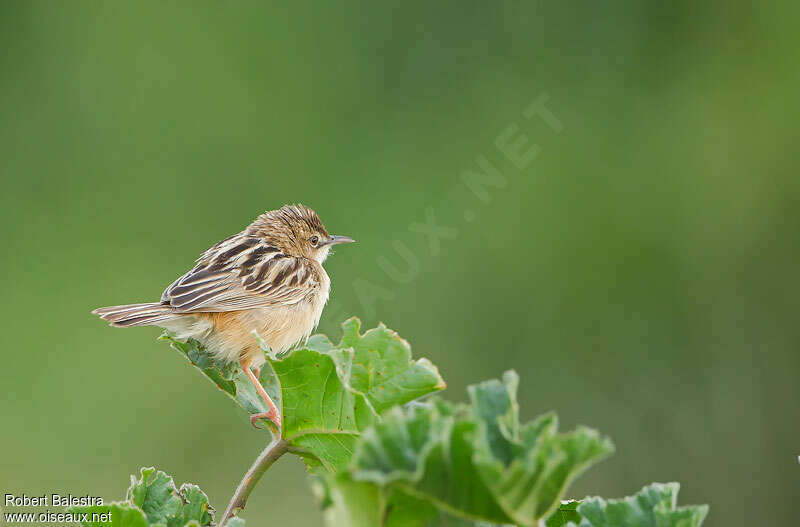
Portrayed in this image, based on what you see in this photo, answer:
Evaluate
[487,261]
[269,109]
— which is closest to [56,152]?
[269,109]

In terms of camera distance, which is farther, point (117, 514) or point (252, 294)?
point (252, 294)

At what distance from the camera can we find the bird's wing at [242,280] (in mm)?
5102

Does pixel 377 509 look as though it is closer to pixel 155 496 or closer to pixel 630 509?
pixel 630 509

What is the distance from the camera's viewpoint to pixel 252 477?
2.06 meters

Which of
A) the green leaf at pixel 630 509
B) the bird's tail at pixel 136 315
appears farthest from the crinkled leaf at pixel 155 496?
the bird's tail at pixel 136 315

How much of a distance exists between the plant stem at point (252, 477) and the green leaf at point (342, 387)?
0.10ft

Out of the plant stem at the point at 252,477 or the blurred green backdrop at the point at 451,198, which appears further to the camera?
the blurred green backdrop at the point at 451,198

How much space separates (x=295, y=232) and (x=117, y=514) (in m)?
4.60

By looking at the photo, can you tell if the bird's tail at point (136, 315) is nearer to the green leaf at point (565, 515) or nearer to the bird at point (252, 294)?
the bird at point (252, 294)

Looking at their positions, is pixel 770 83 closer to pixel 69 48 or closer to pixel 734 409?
pixel 734 409

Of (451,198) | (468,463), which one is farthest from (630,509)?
(451,198)

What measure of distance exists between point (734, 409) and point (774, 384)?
21.9 inches

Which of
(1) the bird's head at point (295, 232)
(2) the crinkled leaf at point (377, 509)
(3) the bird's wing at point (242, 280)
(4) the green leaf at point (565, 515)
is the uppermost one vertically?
(1) the bird's head at point (295, 232)

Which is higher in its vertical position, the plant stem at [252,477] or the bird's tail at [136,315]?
the bird's tail at [136,315]
